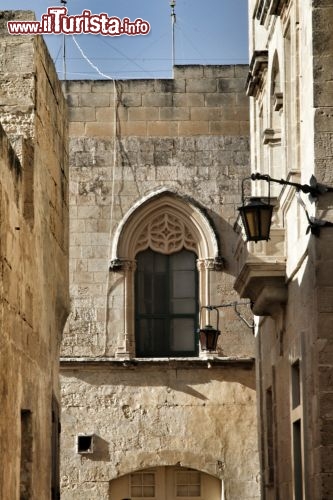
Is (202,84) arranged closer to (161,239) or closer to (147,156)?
(147,156)

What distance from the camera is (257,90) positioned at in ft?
63.4

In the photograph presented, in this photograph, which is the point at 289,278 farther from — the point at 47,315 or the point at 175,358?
the point at 175,358

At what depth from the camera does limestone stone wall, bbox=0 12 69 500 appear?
12.0m

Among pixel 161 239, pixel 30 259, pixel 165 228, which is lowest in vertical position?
pixel 30 259

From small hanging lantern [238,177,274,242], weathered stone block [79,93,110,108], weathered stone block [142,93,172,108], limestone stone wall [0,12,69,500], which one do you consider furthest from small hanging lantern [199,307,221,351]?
small hanging lantern [238,177,274,242]

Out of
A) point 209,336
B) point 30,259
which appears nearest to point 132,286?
point 209,336

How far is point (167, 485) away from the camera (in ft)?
80.1

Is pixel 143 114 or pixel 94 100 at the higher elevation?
pixel 94 100

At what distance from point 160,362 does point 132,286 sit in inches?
58.5

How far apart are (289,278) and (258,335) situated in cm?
448

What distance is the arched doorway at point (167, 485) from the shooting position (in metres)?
24.2

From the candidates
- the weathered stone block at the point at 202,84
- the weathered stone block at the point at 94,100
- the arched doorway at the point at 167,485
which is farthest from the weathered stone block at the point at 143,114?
Result: the arched doorway at the point at 167,485

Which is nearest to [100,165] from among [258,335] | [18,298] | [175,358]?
[175,358]

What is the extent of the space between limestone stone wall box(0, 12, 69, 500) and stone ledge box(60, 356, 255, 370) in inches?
293
